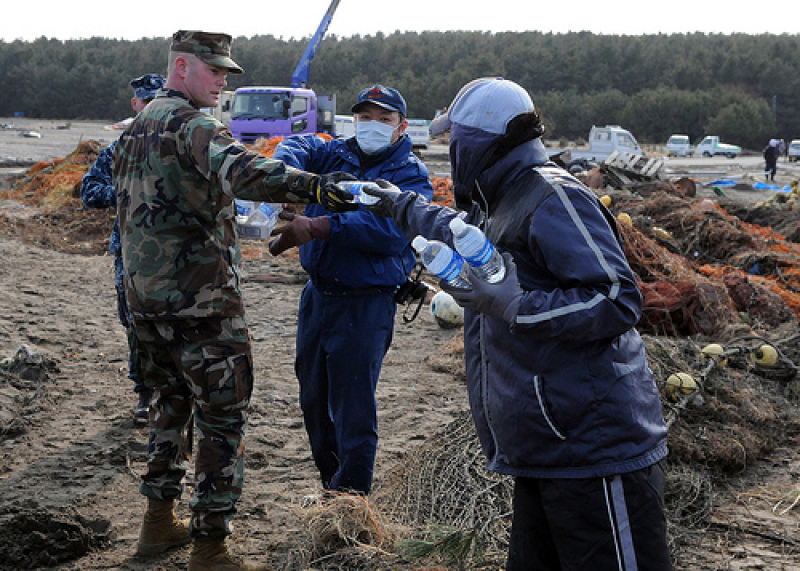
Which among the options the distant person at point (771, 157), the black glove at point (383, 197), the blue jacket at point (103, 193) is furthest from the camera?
the distant person at point (771, 157)

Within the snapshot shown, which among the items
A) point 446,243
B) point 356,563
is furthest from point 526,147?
point 356,563

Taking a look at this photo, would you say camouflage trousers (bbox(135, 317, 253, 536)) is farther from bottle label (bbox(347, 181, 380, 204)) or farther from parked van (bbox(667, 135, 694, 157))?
parked van (bbox(667, 135, 694, 157))

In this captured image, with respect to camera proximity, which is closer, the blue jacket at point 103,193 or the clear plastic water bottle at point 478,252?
the clear plastic water bottle at point 478,252

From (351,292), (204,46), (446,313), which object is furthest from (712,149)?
(204,46)

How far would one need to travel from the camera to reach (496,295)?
197cm

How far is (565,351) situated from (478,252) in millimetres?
341

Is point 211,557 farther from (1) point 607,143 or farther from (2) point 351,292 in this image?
(1) point 607,143

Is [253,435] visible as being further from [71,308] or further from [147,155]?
[71,308]

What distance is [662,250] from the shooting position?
32.6 ft

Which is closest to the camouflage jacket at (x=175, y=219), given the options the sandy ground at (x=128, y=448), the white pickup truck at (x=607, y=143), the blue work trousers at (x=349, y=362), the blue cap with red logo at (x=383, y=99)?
the blue work trousers at (x=349, y=362)

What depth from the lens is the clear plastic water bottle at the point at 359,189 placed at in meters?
2.59

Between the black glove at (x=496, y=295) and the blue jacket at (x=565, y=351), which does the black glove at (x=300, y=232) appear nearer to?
the blue jacket at (x=565, y=351)

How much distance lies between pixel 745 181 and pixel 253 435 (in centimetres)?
2770

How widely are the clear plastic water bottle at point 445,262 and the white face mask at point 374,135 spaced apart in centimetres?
188
